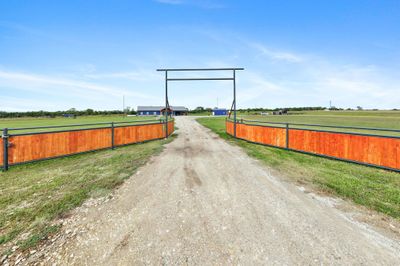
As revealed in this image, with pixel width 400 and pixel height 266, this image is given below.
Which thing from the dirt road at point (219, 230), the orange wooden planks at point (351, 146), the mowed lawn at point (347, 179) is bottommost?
the dirt road at point (219, 230)

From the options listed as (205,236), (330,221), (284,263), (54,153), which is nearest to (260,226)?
(284,263)

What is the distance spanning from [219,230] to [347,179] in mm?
4920

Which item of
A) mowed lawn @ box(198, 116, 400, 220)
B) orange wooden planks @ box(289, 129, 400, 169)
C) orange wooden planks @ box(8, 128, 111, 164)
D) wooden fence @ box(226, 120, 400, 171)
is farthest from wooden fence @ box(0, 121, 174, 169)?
orange wooden planks @ box(289, 129, 400, 169)

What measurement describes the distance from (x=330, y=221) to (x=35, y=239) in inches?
212

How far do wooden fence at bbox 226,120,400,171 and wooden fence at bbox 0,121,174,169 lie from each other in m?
9.23

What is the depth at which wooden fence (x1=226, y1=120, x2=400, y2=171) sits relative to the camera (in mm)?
6340

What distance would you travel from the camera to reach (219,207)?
3885mm

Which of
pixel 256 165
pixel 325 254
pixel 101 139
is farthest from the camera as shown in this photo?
pixel 101 139

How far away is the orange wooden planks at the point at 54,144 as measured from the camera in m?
6.89

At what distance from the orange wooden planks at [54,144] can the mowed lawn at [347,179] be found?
880 centimetres

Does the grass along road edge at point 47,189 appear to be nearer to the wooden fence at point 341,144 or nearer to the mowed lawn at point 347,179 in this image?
the mowed lawn at point 347,179

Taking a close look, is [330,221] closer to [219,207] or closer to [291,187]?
[291,187]

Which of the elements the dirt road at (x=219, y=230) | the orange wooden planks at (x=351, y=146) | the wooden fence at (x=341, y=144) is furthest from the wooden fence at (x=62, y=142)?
the orange wooden planks at (x=351, y=146)

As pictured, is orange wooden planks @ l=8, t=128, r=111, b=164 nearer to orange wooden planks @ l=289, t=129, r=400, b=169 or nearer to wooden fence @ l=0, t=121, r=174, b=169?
wooden fence @ l=0, t=121, r=174, b=169
